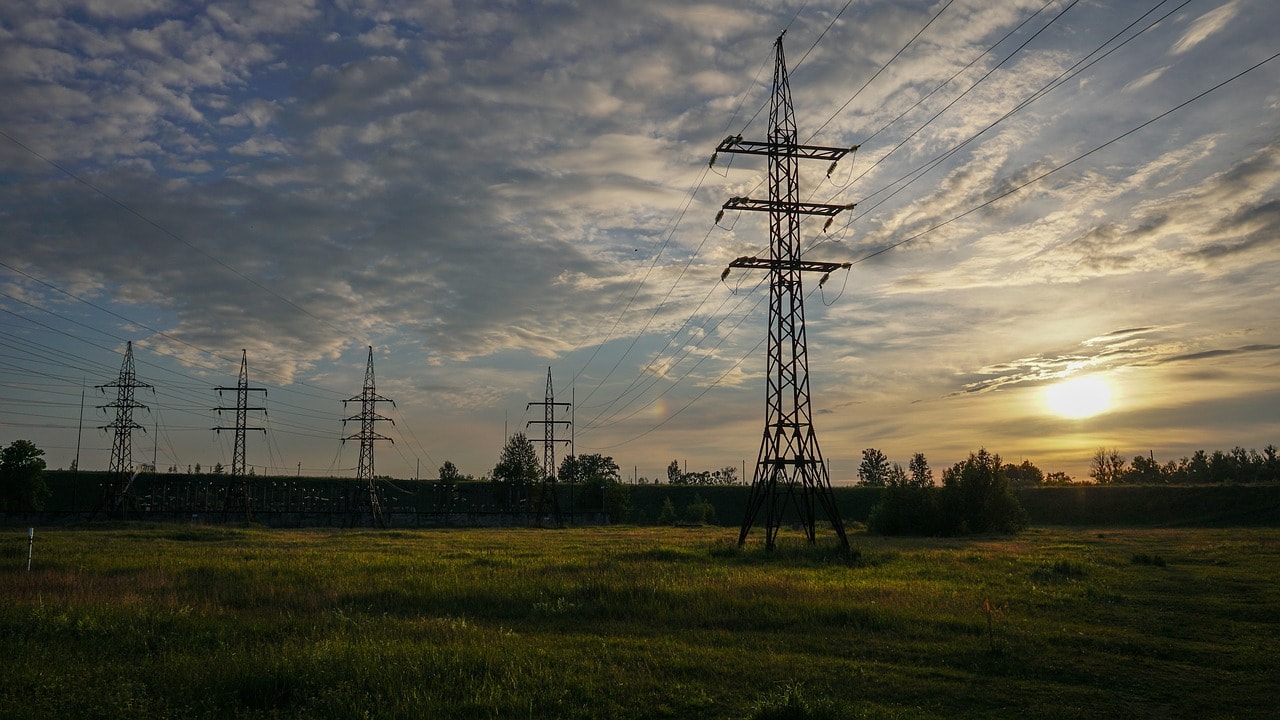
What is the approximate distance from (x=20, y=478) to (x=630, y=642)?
313 ft

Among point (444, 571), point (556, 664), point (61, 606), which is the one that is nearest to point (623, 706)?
point (556, 664)

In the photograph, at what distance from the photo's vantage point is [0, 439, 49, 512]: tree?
85.4 m

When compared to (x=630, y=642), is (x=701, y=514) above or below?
below

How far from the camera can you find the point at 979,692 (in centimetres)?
1410

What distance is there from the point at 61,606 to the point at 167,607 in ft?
7.42

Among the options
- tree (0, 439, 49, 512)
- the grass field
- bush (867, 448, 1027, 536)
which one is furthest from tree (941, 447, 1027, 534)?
tree (0, 439, 49, 512)

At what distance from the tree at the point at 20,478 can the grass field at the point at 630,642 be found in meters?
68.9

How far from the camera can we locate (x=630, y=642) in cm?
1780

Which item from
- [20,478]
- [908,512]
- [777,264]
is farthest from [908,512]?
[20,478]

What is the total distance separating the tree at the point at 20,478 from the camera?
85.4 meters

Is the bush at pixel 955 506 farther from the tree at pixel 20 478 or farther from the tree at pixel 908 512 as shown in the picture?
the tree at pixel 20 478

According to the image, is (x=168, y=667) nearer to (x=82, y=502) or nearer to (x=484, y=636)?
(x=484, y=636)

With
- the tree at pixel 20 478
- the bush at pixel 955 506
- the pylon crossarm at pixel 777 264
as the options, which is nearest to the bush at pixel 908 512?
the bush at pixel 955 506

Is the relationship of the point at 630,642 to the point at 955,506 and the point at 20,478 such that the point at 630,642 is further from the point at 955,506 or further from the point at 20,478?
the point at 20,478
